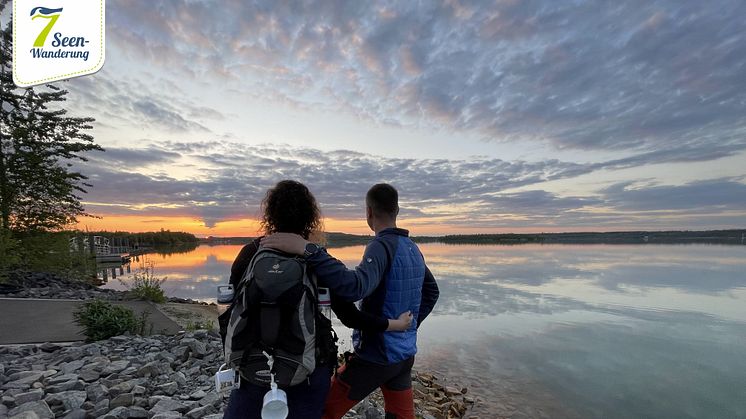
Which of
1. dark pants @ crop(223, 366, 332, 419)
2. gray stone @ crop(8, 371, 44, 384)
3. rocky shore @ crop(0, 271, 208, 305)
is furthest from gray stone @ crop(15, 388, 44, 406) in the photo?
rocky shore @ crop(0, 271, 208, 305)

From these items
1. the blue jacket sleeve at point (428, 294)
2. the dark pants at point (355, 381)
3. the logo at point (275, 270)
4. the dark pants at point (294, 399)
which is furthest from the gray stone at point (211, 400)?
the logo at point (275, 270)

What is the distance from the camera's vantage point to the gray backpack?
1.81 meters

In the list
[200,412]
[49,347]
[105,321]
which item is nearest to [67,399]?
[200,412]

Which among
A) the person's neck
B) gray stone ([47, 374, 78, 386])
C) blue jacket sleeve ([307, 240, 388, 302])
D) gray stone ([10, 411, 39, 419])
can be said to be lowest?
gray stone ([47, 374, 78, 386])

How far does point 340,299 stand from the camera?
2.13 m

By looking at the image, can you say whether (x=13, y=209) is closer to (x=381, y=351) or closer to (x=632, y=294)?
(x=381, y=351)

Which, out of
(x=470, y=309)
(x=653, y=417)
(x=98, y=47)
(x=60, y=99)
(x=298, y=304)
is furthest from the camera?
(x=60, y=99)

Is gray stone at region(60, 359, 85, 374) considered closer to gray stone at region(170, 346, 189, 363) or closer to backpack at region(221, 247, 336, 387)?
gray stone at region(170, 346, 189, 363)

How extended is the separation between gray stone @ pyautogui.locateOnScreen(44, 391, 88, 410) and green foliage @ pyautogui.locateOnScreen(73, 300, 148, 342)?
2881 mm

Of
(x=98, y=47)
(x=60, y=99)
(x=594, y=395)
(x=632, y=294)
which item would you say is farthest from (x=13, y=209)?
(x=632, y=294)

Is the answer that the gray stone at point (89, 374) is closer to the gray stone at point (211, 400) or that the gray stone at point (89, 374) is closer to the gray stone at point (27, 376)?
the gray stone at point (27, 376)

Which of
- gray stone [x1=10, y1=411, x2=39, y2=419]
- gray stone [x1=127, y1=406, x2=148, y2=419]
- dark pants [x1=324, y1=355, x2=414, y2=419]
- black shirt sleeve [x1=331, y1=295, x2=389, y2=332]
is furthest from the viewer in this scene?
gray stone [x1=127, y1=406, x2=148, y2=419]

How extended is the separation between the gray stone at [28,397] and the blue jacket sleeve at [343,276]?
4.14 m

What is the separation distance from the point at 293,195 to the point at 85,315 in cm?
685
